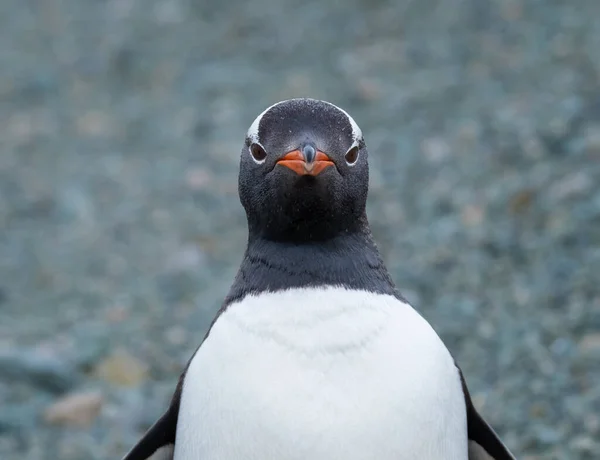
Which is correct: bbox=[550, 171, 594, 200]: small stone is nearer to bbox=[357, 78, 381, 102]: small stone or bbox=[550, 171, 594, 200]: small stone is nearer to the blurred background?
the blurred background

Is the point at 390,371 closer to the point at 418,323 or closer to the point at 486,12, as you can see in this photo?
the point at 418,323

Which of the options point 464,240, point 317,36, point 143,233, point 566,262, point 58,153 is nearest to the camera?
point 566,262

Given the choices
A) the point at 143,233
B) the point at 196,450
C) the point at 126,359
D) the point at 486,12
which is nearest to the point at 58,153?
the point at 143,233

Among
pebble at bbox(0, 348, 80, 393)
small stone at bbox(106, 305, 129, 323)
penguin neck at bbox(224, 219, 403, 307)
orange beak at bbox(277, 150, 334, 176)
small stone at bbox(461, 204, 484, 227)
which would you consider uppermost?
small stone at bbox(461, 204, 484, 227)

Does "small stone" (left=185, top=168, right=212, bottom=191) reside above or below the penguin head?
above

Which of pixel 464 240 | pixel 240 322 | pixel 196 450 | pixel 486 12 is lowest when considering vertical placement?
pixel 196 450

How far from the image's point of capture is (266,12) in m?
10.4

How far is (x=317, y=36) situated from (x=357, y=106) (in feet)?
4.60

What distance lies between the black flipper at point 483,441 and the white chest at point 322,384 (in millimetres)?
415

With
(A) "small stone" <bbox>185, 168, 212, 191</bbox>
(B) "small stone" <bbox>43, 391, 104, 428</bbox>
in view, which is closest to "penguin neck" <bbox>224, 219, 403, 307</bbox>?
(B) "small stone" <bbox>43, 391, 104, 428</bbox>

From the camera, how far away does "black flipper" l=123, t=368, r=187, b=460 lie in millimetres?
3812

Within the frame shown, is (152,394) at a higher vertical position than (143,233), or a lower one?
lower

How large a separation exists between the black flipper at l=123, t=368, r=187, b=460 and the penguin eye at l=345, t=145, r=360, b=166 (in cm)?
105

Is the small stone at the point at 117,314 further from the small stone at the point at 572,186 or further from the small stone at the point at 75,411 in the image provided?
the small stone at the point at 572,186
